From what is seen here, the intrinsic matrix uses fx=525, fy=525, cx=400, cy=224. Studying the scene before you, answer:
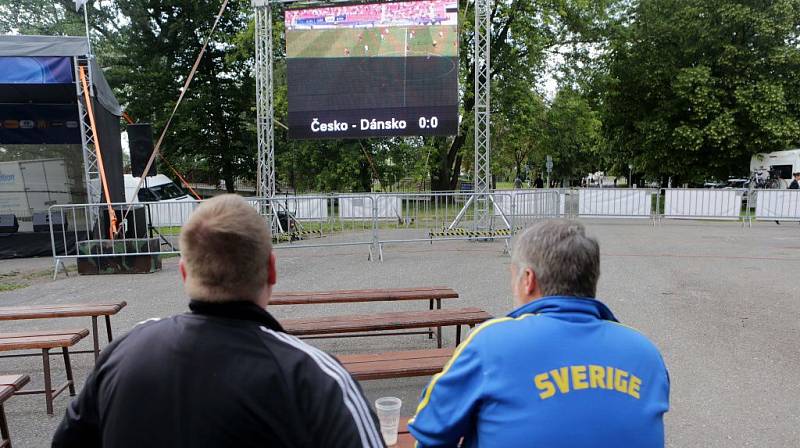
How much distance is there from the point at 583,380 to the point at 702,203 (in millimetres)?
17392

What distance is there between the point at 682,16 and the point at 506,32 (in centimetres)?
822

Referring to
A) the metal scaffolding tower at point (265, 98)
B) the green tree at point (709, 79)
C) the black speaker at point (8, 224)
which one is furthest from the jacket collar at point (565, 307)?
the green tree at point (709, 79)

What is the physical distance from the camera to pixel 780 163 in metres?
23.5

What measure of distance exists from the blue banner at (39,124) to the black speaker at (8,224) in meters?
1.97

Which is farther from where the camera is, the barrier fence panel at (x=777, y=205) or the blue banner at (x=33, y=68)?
the barrier fence panel at (x=777, y=205)

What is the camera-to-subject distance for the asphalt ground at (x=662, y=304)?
146 inches

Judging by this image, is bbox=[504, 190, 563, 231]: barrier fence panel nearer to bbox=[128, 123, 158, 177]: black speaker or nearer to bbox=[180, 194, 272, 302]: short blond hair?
bbox=[128, 123, 158, 177]: black speaker

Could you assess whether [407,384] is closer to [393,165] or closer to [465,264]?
[465,264]

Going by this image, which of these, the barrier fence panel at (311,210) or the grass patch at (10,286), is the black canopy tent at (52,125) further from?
the barrier fence panel at (311,210)

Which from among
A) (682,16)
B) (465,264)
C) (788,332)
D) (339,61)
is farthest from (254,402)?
(682,16)

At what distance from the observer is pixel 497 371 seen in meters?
→ 1.44

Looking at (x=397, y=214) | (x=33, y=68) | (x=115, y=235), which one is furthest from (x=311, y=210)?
(x=33, y=68)

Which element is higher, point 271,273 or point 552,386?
point 271,273

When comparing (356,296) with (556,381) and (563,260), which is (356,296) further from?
(556,381)
